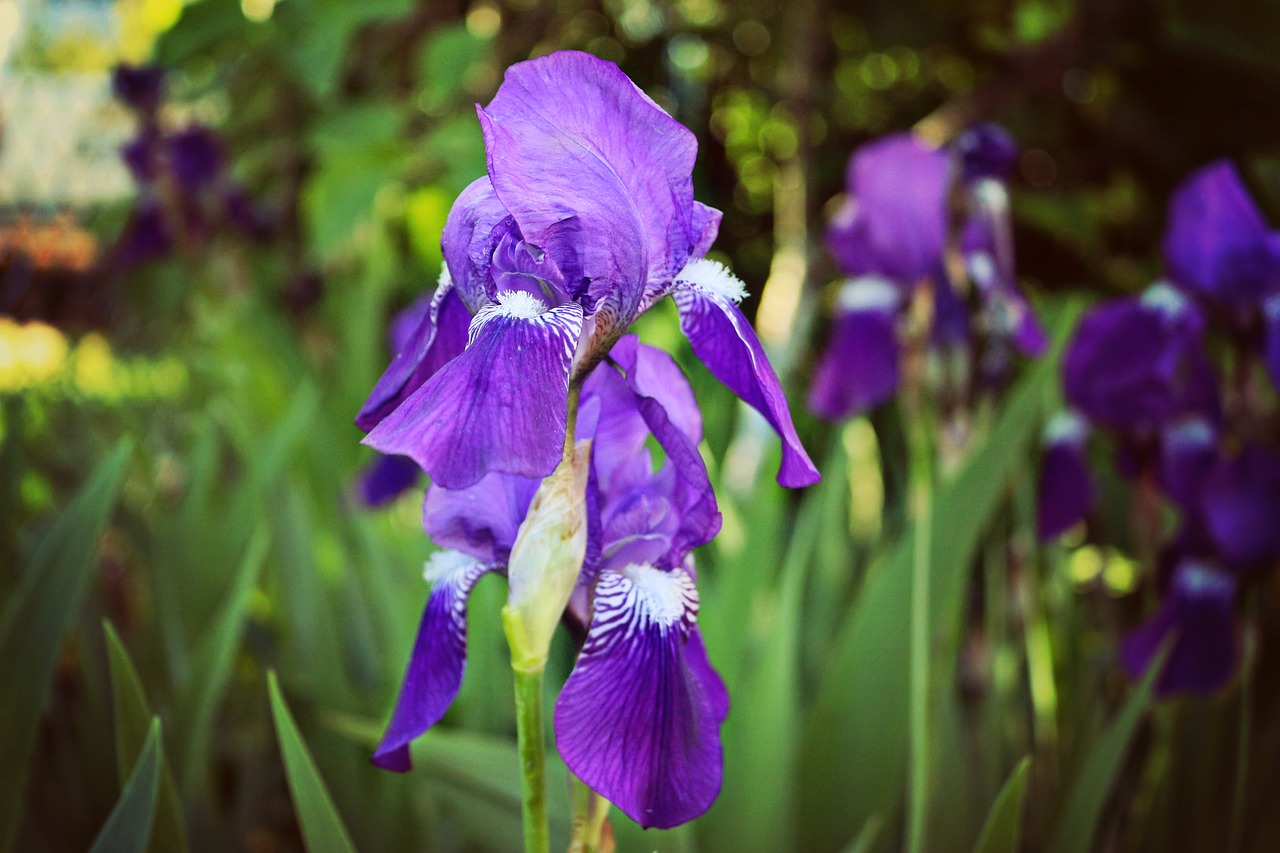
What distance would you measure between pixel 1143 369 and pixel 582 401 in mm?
737

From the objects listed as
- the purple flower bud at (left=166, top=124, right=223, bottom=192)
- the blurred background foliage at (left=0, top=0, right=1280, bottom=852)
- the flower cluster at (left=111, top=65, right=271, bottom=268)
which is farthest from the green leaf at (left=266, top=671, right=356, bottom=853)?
the purple flower bud at (left=166, top=124, right=223, bottom=192)

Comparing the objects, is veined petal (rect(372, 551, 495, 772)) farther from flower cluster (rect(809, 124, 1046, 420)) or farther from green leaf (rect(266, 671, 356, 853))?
flower cluster (rect(809, 124, 1046, 420))

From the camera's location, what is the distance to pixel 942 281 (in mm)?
1000

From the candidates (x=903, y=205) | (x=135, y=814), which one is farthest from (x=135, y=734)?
(x=903, y=205)

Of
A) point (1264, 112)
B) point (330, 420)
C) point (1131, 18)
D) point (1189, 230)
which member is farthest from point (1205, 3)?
point (330, 420)

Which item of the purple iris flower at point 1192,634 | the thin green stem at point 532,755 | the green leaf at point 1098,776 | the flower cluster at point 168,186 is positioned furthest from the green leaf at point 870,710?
the flower cluster at point 168,186

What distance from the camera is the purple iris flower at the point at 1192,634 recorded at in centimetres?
93

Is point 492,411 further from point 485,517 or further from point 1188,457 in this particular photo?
point 1188,457

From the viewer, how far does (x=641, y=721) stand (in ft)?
1.32

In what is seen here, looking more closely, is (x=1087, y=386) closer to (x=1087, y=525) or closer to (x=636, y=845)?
(x=1087, y=525)

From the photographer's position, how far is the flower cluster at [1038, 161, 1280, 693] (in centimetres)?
94

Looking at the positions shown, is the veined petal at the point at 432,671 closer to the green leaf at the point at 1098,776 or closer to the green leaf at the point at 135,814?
the green leaf at the point at 135,814

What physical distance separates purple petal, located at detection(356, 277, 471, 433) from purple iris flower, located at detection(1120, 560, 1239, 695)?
77cm

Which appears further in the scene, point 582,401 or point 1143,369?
point 1143,369
